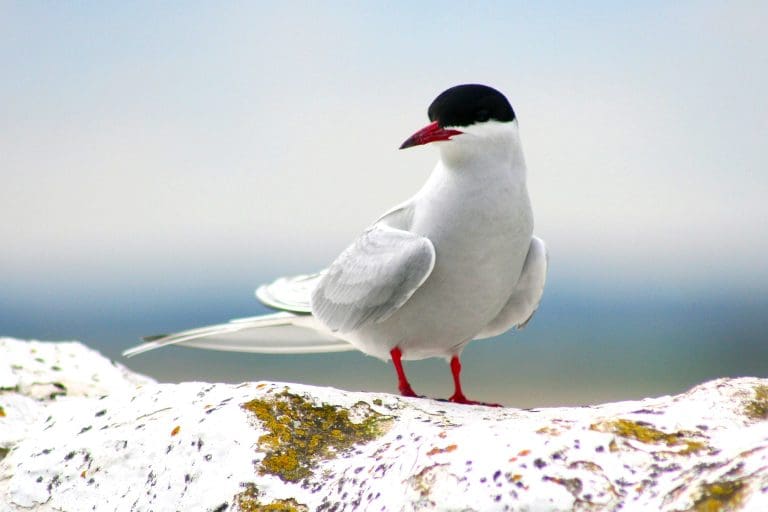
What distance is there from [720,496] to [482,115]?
2.60 meters

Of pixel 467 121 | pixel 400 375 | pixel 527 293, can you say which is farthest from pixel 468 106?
pixel 400 375

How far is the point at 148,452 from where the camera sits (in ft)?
13.9

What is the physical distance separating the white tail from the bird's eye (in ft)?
5.61

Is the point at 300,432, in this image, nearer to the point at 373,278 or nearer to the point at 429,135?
the point at 373,278

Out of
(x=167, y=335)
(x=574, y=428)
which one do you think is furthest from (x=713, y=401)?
(x=167, y=335)

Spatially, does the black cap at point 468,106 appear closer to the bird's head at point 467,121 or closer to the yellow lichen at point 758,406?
the bird's head at point 467,121

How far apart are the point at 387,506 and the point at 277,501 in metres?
0.59

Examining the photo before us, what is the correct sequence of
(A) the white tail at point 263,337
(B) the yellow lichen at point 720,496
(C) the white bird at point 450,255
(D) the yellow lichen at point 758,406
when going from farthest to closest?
(A) the white tail at point 263,337
(C) the white bird at point 450,255
(D) the yellow lichen at point 758,406
(B) the yellow lichen at point 720,496

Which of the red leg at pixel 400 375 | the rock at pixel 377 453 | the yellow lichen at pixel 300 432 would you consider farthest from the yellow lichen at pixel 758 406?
the red leg at pixel 400 375

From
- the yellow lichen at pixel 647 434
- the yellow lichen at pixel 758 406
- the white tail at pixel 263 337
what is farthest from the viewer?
the white tail at pixel 263 337

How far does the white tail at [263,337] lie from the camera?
19.5ft

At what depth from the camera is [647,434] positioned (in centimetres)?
329

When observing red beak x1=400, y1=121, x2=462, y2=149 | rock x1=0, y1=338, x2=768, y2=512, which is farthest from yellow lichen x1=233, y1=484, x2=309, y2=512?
red beak x1=400, y1=121, x2=462, y2=149

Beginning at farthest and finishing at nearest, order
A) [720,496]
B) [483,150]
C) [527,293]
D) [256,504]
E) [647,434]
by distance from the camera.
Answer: [527,293] < [483,150] < [256,504] < [647,434] < [720,496]
